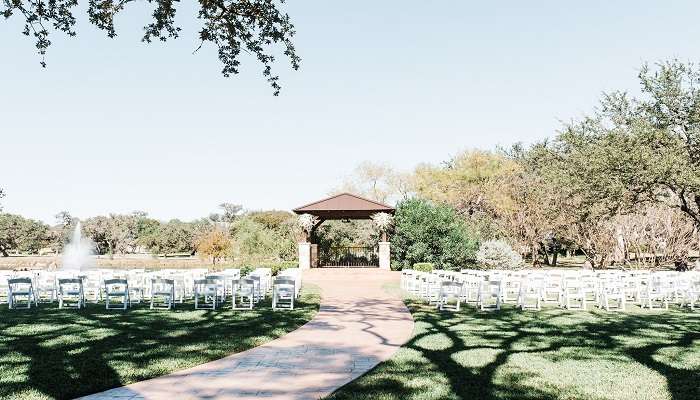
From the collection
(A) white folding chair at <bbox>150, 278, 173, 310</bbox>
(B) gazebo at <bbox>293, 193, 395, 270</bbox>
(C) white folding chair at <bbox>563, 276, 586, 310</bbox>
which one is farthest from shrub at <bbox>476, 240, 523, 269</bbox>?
(A) white folding chair at <bbox>150, 278, 173, 310</bbox>

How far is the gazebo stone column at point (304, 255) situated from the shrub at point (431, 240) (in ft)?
13.6

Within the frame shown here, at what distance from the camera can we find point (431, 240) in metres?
24.4

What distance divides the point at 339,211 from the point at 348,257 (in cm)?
335

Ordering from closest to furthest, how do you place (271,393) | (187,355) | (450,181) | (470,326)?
(271,393) < (187,355) < (470,326) < (450,181)

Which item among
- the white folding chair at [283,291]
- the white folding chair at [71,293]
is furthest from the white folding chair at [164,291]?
the white folding chair at [283,291]

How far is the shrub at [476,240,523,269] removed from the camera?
23.9 m

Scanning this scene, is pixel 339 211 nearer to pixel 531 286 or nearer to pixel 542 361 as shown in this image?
pixel 531 286

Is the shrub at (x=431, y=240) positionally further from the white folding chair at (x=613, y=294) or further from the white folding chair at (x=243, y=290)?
the white folding chair at (x=243, y=290)

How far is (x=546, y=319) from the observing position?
10648 millimetres

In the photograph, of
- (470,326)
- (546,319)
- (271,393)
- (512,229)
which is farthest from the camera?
(512,229)

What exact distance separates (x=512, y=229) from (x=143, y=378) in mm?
29538

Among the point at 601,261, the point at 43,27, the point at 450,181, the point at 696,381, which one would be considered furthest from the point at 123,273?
the point at 450,181

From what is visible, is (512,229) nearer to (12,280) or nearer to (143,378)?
(12,280)

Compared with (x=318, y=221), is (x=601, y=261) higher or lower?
lower
